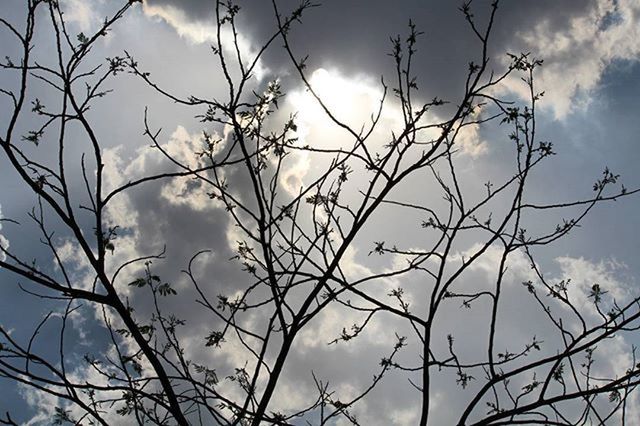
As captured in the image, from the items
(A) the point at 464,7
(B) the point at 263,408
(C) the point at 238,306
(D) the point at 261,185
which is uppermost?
(A) the point at 464,7

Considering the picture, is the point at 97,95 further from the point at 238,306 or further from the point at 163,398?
the point at 163,398

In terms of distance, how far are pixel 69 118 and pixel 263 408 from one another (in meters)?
2.69

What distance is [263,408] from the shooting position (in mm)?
4688

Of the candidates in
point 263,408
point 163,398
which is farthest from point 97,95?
point 263,408

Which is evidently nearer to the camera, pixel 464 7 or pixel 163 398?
pixel 163 398

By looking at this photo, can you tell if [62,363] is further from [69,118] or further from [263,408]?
[69,118]

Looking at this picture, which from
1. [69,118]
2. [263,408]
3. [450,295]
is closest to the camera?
[69,118]

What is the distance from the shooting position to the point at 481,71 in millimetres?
4746

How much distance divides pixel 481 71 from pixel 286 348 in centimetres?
274

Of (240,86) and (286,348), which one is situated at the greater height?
(240,86)

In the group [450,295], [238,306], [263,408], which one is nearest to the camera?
[263,408]

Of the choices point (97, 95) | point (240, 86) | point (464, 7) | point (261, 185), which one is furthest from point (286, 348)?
point (464, 7)

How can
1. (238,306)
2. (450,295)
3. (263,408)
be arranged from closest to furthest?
(263,408), (238,306), (450,295)

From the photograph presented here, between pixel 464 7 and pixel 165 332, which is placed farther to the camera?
pixel 165 332
